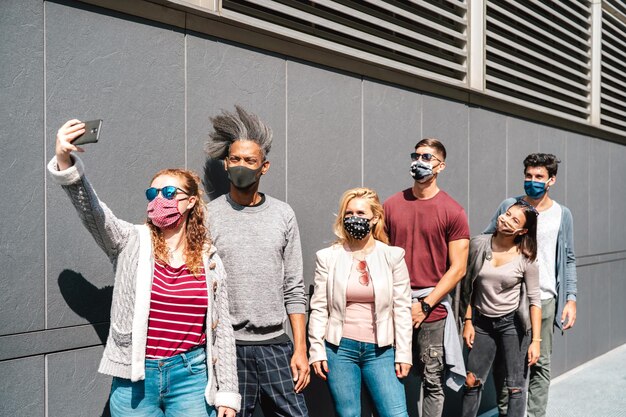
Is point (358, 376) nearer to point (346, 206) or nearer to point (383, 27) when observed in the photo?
point (346, 206)

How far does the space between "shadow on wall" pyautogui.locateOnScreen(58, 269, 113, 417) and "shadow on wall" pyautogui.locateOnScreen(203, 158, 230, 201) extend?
32.2 inches

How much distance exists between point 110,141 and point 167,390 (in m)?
1.24

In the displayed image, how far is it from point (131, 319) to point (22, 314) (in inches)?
21.3

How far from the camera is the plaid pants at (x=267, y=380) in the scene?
11.3 ft

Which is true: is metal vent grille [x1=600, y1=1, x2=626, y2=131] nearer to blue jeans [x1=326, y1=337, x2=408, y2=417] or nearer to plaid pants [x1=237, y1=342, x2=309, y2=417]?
blue jeans [x1=326, y1=337, x2=408, y2=417]

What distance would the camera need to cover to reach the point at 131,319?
9.29ft

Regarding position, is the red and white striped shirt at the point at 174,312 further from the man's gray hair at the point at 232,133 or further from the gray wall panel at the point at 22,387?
the man's gray hair at the point at 232,133

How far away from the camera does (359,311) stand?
3822mm

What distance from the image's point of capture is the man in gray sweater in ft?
11.2

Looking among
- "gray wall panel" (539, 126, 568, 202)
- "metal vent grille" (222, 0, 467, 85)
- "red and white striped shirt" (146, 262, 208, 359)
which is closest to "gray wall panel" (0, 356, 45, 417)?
"red and white striped shirt" (146, 262, 208, 359)

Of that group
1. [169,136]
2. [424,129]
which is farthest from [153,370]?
[424,129]

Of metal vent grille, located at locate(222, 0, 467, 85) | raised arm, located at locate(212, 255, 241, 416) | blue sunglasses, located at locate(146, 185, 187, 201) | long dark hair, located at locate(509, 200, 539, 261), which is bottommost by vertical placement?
raised arm, located at locate(212, 255, 241, 416)

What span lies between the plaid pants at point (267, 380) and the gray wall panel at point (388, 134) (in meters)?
1.82

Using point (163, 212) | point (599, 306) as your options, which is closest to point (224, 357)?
point (163, 212)
